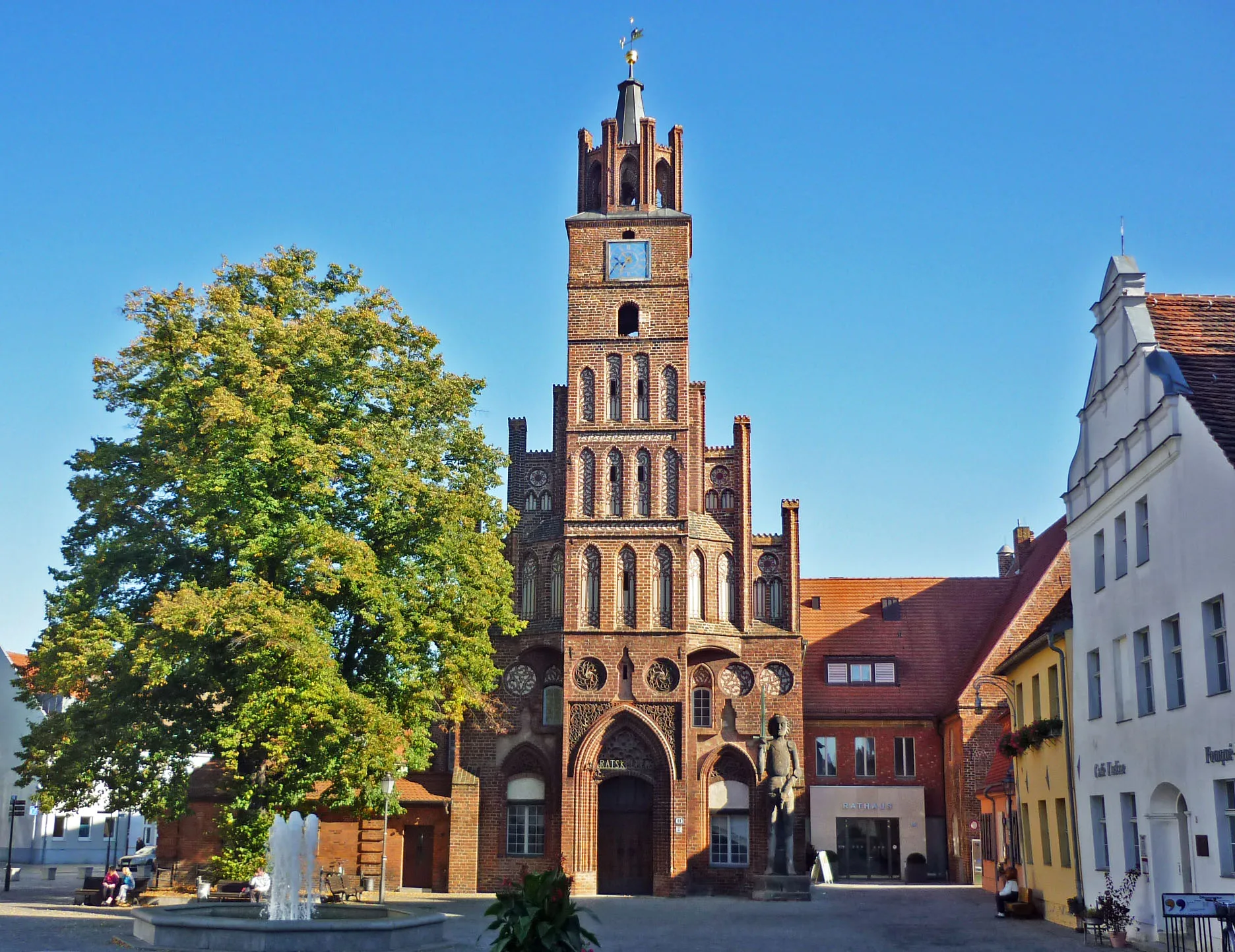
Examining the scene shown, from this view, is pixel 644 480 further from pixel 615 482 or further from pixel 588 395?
pixel 588 395

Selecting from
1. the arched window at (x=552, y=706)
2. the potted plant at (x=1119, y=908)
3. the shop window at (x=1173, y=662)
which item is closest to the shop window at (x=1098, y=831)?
the potted plant at (x=1119, y=908)

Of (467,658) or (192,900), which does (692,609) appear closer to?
(467,658)

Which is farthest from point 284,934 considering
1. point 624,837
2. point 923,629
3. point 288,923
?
point 923,629

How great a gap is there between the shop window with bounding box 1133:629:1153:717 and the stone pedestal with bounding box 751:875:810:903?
56.2 feet

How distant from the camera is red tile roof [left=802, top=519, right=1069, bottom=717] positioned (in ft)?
154

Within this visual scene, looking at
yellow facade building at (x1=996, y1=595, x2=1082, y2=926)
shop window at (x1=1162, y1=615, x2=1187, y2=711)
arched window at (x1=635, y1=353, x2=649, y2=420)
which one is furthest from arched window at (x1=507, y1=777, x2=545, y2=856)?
shop window at (x1=1162, y1=615, x2=1187, y2=711)

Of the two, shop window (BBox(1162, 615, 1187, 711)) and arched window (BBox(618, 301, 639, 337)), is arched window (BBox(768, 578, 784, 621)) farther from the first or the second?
shop window (BBox(1162, 615, 1187, 711))

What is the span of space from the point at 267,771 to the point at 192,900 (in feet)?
12.1

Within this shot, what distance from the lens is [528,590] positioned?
44281mm

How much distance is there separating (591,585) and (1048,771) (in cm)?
1675

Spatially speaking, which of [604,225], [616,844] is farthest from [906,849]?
[604,225]

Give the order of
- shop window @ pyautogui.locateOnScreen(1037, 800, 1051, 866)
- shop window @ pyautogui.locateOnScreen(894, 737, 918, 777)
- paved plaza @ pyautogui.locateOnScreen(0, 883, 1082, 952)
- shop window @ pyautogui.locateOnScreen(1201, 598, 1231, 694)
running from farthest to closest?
1. shop window @ pyautogui.locateOnScreen(894, 737, 918, 777)
2. shop window @ pyautogui.locateOnScreen(1037, 800, 1051, 866)
3. paved plaza @ pyautogui.locateOnScreen(0, 883, 1082, 952)
4. shop window @ pyautogui.locateOnScreen(1201, 598, 1231, 694)

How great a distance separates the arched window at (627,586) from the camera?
4309 centimetres

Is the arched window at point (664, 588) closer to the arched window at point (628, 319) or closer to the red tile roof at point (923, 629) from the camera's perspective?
the arched window at point (628, 319)
